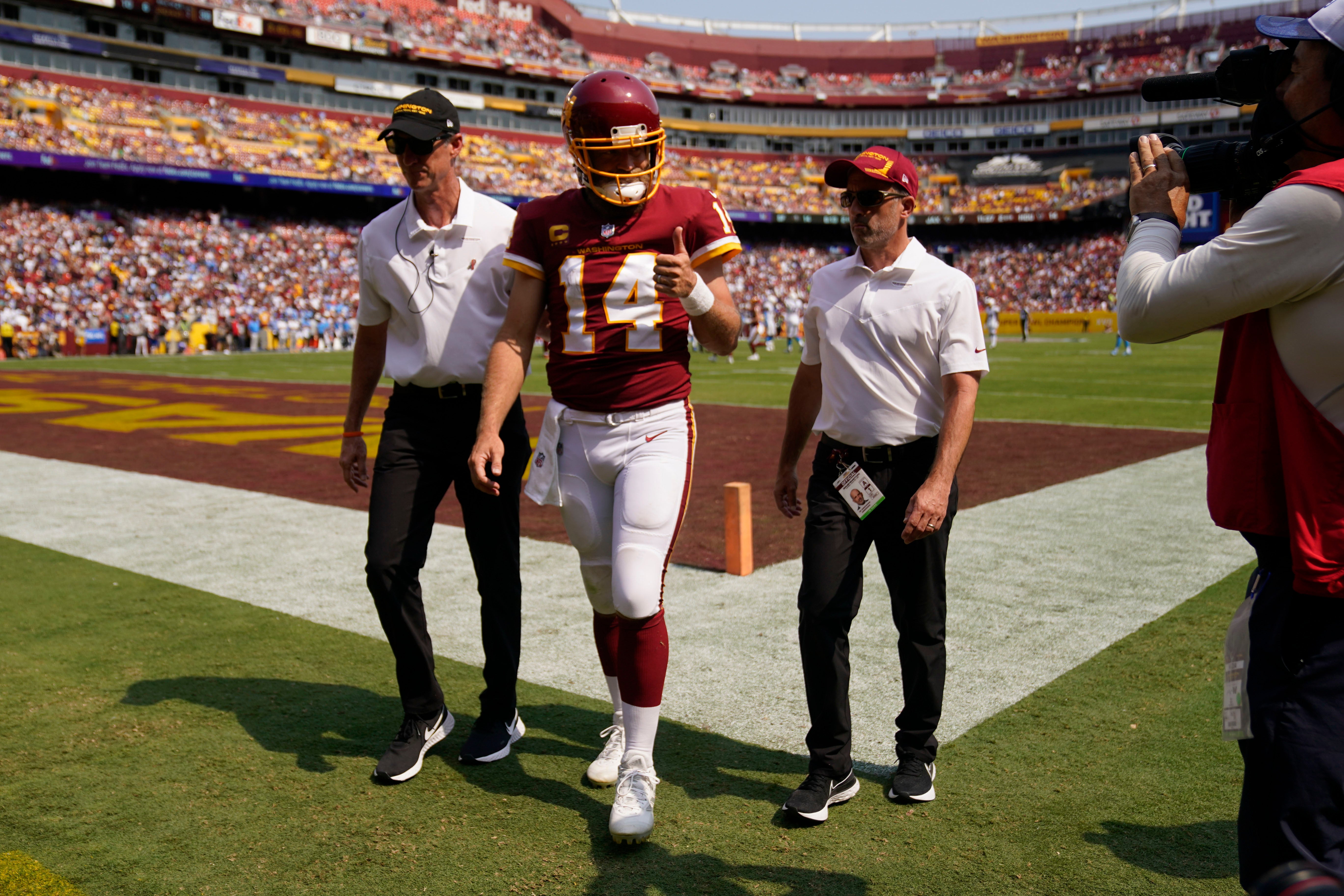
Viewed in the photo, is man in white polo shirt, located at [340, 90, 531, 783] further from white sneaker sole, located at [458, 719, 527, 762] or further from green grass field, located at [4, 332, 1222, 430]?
green grass field, located at [4, 332, 1222, 430]

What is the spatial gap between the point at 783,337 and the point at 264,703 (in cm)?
4266

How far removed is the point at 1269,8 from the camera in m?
66.0

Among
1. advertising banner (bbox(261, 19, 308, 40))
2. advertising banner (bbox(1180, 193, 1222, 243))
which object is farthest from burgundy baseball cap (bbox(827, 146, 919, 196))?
advertising banner (bbox(261, 19, 308, 40))

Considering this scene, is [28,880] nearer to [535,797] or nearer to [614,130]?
[535,797]

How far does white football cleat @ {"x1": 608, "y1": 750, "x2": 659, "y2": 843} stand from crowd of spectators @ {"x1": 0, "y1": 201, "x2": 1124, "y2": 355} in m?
28.5

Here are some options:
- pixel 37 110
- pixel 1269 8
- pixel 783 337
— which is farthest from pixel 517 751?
pixel 1269 8

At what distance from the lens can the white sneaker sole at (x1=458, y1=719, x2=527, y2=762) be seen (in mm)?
3826

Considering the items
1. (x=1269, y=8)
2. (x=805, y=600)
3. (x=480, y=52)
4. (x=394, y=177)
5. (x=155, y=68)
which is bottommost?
(x=805, y=600)

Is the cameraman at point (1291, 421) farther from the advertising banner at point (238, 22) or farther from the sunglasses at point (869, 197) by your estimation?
the advertising banner at point (238, 22)

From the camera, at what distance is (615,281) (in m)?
3.35

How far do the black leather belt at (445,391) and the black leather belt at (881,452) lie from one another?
140 centimetres

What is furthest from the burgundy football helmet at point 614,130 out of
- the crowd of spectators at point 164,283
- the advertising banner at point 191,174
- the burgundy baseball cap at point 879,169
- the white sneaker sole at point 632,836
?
the advertising banner at point 191,174

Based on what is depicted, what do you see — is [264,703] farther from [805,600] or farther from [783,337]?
[783,337]

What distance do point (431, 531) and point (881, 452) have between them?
1.65 m
